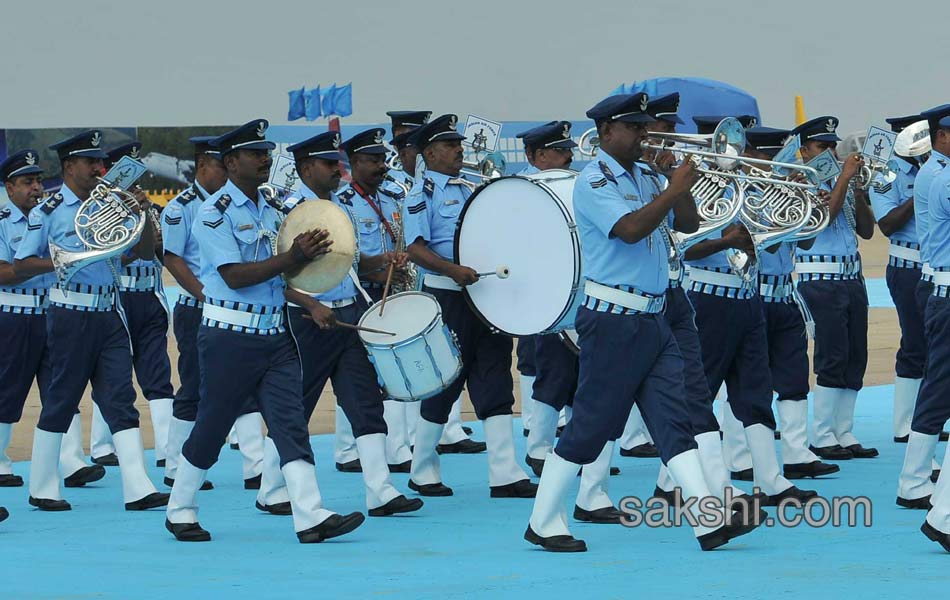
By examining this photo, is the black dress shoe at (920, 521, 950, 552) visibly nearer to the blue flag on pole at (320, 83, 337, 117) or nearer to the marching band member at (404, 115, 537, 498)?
the marching band member at (404, 115, 537, 498)

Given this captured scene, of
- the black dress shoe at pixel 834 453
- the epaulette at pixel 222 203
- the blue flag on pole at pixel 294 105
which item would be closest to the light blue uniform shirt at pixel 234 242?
the epaulette at pixel 222 203

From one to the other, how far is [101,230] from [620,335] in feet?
10.1

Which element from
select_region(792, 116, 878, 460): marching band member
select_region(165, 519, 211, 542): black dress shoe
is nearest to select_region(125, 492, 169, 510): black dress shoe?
select_region(165, 519, 211, 542): black dress shoe

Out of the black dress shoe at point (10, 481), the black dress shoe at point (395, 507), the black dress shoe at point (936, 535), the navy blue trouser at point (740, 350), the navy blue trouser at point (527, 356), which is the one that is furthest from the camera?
the navy blue trouser at point (527, 356)

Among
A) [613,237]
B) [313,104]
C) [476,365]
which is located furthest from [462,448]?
[313,104]

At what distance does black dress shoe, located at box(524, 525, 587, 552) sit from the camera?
7395 millimetres

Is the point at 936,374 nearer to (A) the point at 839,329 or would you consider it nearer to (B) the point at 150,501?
(A) the point at 839,329

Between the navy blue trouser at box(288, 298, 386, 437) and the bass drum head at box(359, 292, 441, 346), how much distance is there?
17 centimetres

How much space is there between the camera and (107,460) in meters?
10.8

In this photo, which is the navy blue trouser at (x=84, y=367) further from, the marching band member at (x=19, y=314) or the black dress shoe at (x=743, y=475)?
the black dress shoe at (x=743, y=475)

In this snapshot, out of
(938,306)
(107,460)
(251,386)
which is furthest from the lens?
(107,460)

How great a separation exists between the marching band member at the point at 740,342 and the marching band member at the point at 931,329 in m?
0.58

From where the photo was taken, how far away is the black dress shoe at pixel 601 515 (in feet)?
27.1

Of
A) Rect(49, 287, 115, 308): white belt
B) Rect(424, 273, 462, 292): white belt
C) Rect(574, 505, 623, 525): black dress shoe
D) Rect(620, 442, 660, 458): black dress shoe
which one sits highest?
Rect(424, 273, 462, 292): white belt
